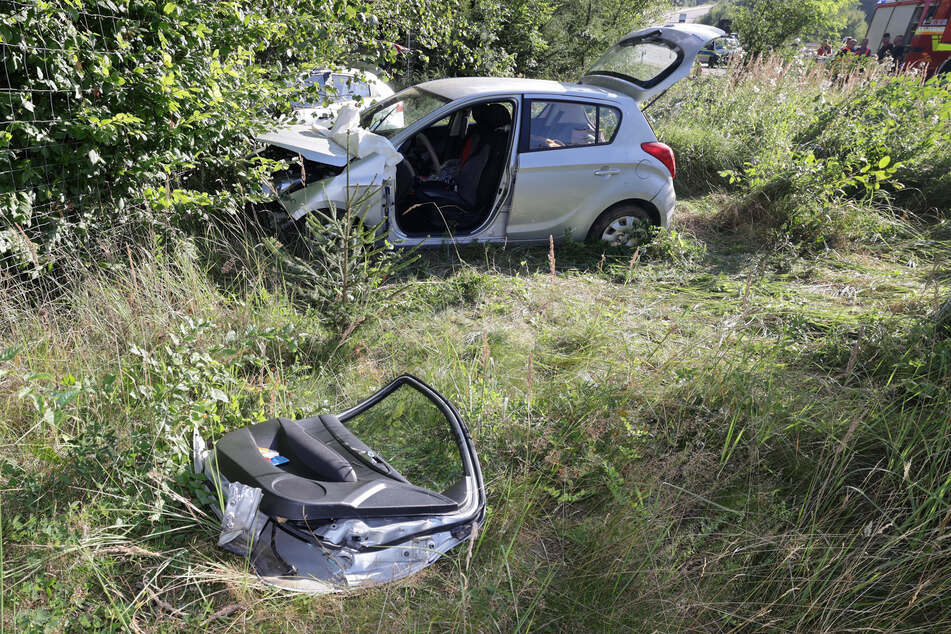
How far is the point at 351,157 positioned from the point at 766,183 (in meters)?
4.64

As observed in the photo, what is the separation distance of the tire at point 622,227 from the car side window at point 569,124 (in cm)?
70

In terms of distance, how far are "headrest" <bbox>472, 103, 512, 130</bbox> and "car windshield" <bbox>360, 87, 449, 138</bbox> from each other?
1.61 ft

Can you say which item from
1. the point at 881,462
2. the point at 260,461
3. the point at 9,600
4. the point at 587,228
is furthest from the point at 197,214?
the point at 881,462

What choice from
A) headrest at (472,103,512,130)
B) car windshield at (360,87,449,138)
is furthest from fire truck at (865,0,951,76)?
car windshield at (360,87,449,138)

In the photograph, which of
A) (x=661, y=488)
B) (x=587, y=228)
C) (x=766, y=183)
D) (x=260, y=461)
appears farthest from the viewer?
(x=766, y=183)

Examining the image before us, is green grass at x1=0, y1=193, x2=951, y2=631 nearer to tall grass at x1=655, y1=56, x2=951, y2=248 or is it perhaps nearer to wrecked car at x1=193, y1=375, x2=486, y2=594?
wrecked car at x1=193, y1=375, x2=486, y2=594

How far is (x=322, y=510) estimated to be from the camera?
77.9 inches

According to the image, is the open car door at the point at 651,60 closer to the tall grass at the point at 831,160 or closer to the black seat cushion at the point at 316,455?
the tall grass at the point at 831,160

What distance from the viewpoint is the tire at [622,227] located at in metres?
5.45

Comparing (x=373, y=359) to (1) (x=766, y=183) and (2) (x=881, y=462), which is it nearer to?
(2) (x=881, y=462)

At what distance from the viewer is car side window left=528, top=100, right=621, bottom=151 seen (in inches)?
194

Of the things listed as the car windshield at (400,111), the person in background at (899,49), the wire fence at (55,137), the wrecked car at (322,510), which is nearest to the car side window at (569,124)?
the car windshield at (400,111)

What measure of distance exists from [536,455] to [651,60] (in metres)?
4.28

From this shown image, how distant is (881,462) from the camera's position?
102 inches
